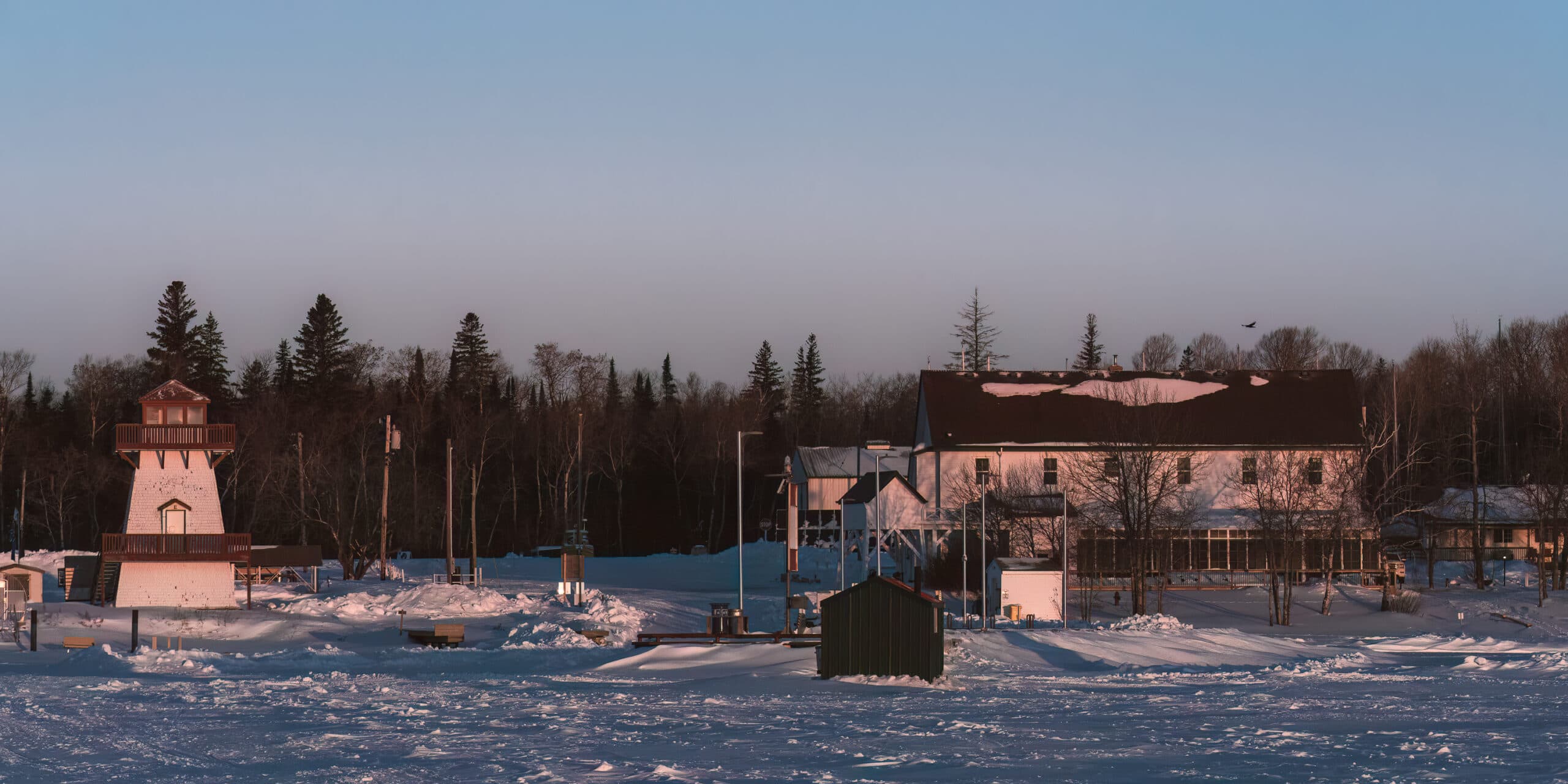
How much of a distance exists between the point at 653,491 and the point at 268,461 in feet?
116

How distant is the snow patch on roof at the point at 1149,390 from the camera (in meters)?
65.2

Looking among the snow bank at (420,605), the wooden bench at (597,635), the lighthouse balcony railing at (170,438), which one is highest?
the lighthouse balcony railing at (170,438)

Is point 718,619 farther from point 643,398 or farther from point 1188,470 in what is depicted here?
point 643,398

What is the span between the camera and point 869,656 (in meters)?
30.6

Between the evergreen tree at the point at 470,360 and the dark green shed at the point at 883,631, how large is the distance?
253ft

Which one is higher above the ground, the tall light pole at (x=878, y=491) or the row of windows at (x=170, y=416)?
the row of windows at (x=170, y=416)

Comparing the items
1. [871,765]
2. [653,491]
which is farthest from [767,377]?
[871,765]

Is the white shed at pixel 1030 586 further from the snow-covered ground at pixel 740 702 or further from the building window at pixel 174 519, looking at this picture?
the building window at pixel 174 519

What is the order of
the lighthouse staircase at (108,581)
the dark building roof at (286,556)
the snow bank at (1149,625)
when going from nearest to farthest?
the snow bank at (1149,625), the lighthouse staircase at (108,581), the dark building roof at (286,556)

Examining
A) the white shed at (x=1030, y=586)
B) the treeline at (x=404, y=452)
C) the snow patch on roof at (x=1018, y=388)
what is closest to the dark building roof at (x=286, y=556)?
the treeline at (x=404, y=452)

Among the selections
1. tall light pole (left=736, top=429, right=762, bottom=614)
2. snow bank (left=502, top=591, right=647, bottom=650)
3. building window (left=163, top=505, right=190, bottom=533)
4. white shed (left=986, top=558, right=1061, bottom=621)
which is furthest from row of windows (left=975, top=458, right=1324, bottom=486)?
building window (left=163, top=505, right=190, bottom=533)

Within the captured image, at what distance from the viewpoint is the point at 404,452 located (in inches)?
3494

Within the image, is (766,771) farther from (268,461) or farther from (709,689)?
(268,461)

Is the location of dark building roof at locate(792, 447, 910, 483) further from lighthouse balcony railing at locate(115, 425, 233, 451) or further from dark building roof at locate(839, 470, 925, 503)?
lighthouse balcony railing at locate(115, 425, 233, 451)
